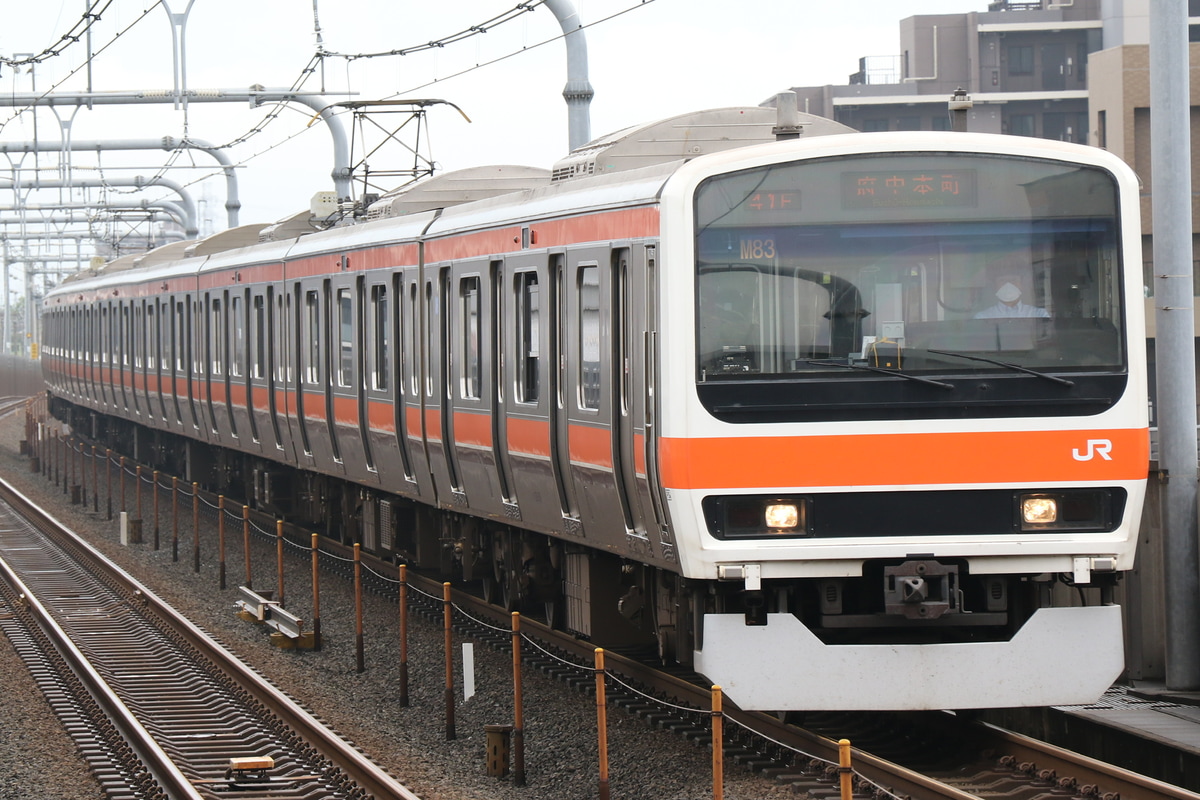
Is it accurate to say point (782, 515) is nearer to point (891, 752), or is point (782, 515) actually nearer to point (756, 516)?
point (756, 516)

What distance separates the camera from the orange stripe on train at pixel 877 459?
803 centimetres

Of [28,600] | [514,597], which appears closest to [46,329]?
[28,600]

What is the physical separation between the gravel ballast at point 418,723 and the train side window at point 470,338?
187 cm

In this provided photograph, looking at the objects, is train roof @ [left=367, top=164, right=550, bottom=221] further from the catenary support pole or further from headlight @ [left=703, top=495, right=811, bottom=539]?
headlight @ [left=703, top=495, right=811, bottom=539]

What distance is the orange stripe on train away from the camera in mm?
8031

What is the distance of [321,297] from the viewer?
53.5 feet

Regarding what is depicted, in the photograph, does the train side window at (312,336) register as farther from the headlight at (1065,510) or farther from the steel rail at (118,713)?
the headlight at (1065,510)

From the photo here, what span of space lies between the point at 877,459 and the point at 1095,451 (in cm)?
99

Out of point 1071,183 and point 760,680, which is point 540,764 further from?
point 1071,183

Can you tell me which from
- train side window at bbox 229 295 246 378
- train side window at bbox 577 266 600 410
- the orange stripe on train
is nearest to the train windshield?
the orange stripe on train

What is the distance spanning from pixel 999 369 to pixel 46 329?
36.5 metres

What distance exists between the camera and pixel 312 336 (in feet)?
55.1

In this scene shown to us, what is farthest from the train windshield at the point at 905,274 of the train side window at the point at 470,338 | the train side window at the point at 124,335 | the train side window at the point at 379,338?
the train side window at the point at 124,335

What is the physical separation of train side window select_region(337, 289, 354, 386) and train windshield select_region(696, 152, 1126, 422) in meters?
7.62
